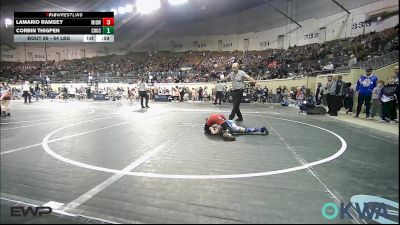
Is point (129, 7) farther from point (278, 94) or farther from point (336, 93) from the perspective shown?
point (336, 93)

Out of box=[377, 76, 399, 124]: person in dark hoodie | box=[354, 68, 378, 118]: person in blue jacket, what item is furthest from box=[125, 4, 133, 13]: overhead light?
box=[377, 76, 399, 124]: person in dark hoodie

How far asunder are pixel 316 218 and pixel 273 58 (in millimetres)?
28569

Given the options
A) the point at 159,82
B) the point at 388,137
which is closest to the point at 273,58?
the point at 159,82

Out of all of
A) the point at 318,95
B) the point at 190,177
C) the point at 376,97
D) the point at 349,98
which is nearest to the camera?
the point at 190,177

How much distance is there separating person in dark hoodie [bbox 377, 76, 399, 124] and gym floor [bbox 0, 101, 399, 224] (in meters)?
4.07

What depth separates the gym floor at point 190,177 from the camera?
7.80 feet

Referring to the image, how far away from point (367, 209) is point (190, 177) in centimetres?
182

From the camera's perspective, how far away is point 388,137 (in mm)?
6223

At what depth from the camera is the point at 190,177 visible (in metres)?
3.32

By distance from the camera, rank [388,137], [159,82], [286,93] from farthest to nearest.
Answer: [159,82] → [286,93] → [388,137]

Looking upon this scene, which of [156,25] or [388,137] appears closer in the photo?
[388,137]

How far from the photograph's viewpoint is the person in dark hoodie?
8953 mm

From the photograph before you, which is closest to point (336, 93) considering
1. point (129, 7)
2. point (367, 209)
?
point (367, 209)

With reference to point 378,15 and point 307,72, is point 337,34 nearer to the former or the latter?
point 378,15
